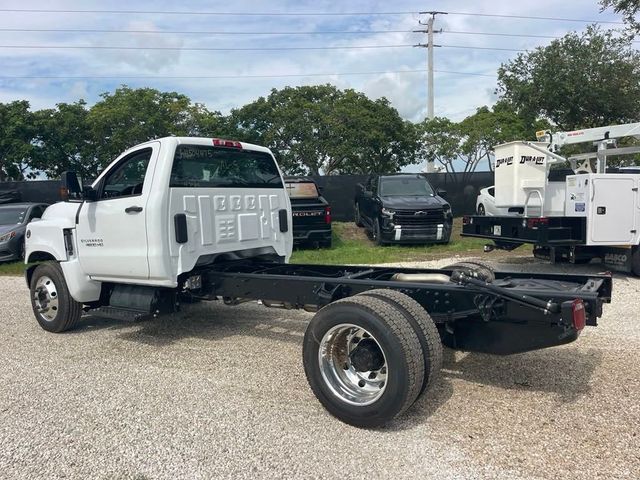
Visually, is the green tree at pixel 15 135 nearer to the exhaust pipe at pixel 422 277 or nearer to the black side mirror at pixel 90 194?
the black side mirror at pixel 90 194

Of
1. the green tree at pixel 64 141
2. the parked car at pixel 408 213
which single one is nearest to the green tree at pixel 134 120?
the green tree at pixel 64 141

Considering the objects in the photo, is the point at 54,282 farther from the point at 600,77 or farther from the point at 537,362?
the point at 600,77

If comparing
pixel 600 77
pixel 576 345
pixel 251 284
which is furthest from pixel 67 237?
pixel 600 77

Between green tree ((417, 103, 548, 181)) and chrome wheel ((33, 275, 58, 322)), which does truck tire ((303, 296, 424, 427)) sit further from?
green tree ((417, 103, 548, 181))

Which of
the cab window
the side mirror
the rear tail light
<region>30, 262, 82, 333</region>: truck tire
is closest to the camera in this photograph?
the rear tail light

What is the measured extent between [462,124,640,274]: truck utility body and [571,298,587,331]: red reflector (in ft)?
19.4

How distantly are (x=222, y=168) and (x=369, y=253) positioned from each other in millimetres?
8235

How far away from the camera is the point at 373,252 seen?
46.0 feet

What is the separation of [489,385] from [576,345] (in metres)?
1.61

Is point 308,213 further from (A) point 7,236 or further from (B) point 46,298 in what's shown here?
(B) point 46,298

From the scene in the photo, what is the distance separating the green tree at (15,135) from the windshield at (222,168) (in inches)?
989

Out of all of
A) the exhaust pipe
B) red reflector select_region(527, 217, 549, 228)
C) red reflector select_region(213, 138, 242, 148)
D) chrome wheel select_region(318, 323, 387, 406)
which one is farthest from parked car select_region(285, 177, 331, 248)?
chrome wheel select_region(318, 323, 387, 406)

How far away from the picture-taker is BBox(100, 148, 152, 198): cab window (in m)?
5.65

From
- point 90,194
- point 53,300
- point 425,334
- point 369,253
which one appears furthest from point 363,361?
point 369,253
